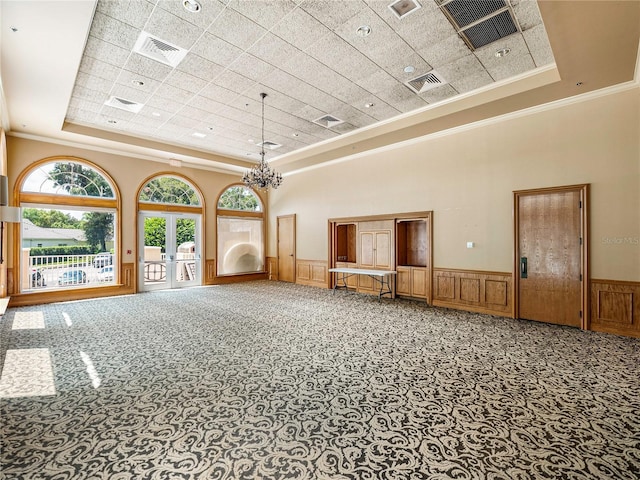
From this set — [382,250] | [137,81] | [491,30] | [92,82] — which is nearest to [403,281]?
[382,250]

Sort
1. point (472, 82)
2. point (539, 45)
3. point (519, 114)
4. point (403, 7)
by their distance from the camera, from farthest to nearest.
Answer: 1. point (519, 114)
2. point (472, 82)
3. point (539, 45)
4. point (403, 7)

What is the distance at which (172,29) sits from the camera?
380 cm

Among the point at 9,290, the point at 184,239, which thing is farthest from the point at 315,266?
the point at 9,290

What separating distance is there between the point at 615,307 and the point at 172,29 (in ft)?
23.7

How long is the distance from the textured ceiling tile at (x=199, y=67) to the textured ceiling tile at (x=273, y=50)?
28.9 inches

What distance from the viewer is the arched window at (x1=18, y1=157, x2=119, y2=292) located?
22.7ft

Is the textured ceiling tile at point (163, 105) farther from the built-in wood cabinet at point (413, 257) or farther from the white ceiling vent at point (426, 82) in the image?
the built-in wood cabinet at point (413, 257)

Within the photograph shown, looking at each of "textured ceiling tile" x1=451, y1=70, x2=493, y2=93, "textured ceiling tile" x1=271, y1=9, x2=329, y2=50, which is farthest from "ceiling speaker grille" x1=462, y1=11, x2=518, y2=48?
"textured ceiling tile" x1=271, y1=9, x2=329, y2=50

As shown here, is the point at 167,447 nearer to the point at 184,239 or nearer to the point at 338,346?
the point at 338,346

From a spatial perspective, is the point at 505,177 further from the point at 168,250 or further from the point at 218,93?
the point at 168,250

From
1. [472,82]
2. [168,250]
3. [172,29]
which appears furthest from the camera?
[168,250]

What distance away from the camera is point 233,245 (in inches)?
407

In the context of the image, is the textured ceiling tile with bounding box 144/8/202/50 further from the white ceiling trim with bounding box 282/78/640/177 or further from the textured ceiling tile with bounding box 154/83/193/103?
the white ceiling trim with bounding box 282/78/640/177

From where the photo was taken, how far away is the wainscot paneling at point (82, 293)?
6.71 m
